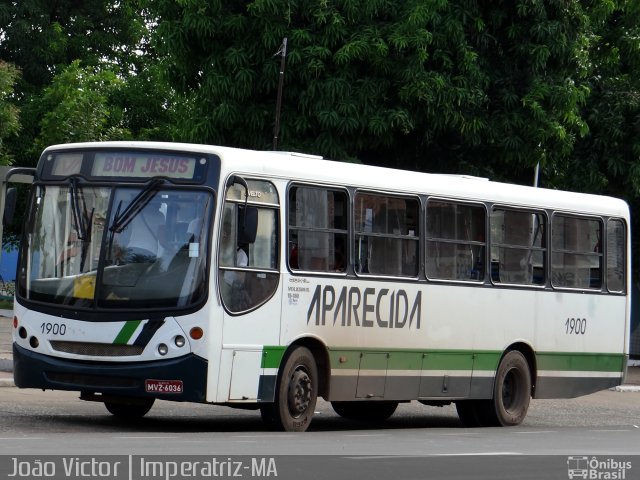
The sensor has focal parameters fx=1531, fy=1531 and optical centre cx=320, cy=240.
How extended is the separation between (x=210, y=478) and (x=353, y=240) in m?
6.75

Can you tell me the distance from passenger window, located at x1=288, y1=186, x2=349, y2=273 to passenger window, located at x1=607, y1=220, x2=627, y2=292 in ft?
18.7

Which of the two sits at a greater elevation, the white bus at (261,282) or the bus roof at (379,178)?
the bus roof at (379,178)

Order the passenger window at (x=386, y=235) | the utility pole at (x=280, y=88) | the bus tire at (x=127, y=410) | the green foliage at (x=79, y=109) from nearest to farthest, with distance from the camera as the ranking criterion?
the bus tire at (x=127, y=410) < the passenger window at (x=386, y=235) < the utility pole at (x=280, y=88) < the green foliage at (x=79, y=109)

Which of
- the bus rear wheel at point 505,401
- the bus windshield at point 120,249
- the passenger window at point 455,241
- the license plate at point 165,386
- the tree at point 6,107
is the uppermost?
the tree at point 6,107

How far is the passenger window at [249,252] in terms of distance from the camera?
1462 cm

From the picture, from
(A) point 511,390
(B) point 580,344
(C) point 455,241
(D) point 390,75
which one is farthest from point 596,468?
(D) point 390,75

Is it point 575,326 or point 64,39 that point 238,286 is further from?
point 64,39

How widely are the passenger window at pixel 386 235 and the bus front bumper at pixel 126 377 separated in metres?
2.85

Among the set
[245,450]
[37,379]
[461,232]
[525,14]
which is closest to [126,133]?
[525,14]

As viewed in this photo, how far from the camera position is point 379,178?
55.3ft

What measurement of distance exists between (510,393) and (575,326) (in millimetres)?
1474

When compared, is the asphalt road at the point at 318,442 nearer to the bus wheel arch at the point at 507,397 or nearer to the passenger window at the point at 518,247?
the bus wheel arch at the point at 507,397

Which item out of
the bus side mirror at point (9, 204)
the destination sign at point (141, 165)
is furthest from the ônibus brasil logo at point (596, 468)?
the bus side mirror at point (9, 204)

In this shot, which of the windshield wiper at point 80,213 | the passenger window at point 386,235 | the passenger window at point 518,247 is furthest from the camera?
the passenger window at point 518,247
